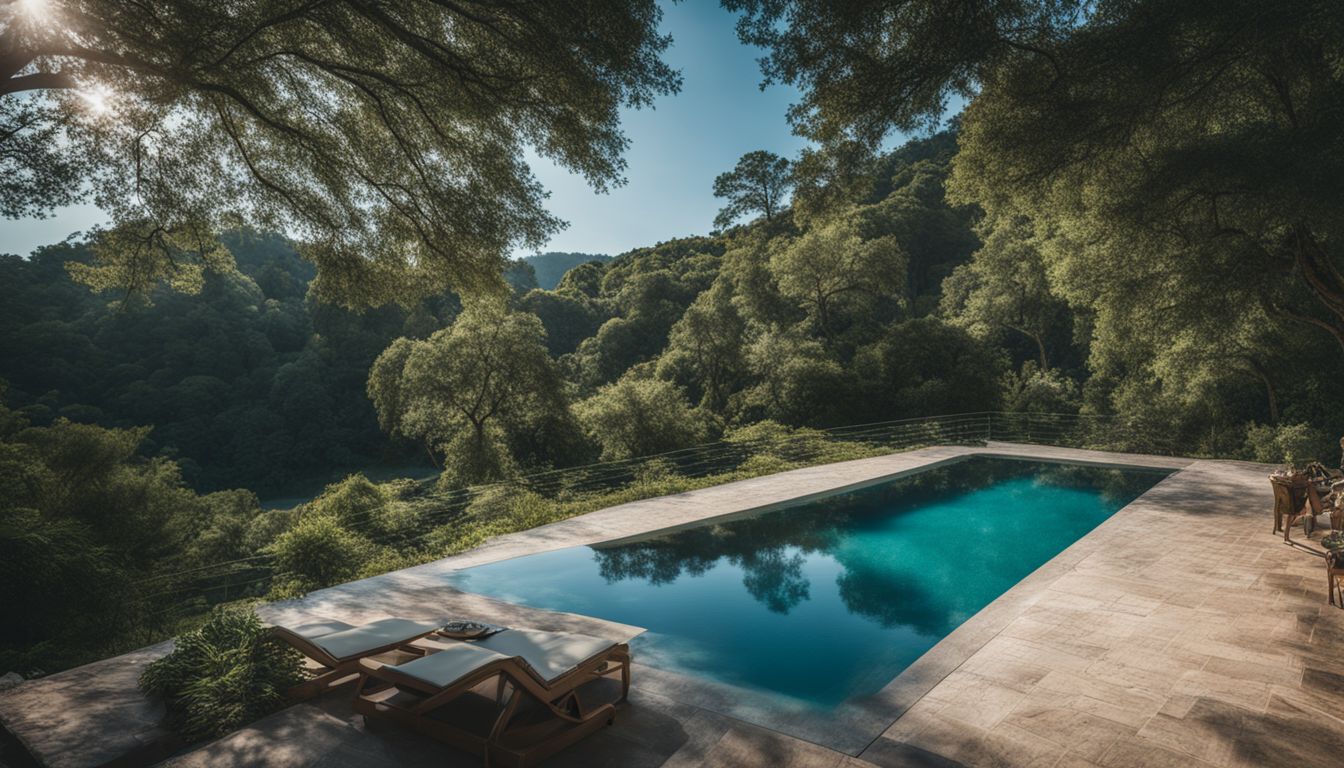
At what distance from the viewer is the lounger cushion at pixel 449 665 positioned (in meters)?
2.94

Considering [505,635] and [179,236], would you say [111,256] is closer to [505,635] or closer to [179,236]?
[179,236]

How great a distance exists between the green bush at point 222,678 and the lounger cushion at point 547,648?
1198 millimetres

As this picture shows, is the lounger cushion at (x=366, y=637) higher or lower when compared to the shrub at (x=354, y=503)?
higher

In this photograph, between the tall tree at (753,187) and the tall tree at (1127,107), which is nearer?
the tall tree at (1127,107)

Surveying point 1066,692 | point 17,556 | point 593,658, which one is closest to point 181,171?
point 17,556

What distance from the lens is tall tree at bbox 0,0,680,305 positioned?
4.91 meters

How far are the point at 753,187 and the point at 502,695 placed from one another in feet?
95.4

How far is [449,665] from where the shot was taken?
10.1 ft

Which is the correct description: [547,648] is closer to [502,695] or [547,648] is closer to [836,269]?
[502,695]

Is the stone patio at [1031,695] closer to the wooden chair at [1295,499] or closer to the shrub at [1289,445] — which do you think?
the wooden chair at [1295,499]

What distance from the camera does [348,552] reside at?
24.0 ft

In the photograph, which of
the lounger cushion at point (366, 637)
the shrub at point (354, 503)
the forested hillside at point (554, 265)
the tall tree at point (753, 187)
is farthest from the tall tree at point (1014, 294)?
the forested hillside at point (554, 265)

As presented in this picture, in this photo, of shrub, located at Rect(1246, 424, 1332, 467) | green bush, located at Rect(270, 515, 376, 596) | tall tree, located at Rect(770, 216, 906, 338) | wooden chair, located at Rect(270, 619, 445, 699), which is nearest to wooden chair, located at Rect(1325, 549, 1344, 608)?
wooden chair, located at Rect(270, 619, 445, 699)

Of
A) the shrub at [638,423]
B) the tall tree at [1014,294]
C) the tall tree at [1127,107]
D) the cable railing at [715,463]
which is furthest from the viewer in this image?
the tall tree at [1014,294]
